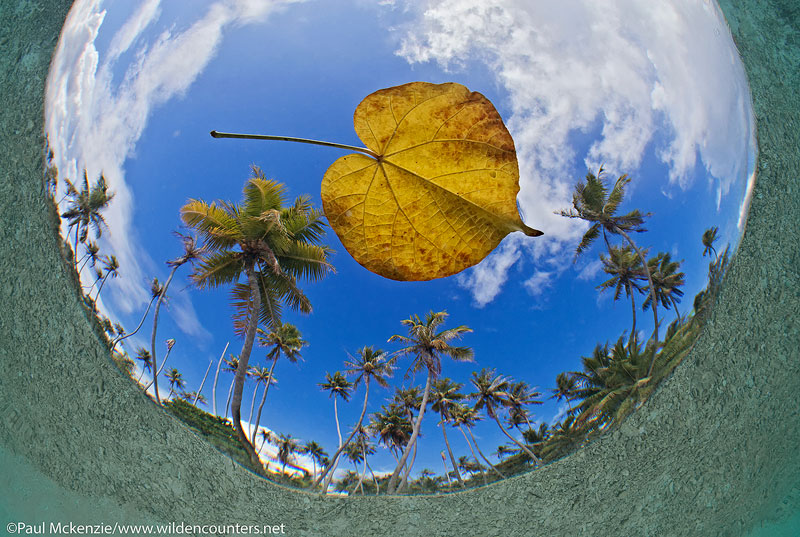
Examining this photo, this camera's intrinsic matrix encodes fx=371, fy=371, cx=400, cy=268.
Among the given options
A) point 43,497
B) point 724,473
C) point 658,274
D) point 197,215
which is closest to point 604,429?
point 724,473

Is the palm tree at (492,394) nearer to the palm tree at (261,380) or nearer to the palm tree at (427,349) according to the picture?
the palm tree at (427,349)

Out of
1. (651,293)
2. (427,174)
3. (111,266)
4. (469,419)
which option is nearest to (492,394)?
(469,419)

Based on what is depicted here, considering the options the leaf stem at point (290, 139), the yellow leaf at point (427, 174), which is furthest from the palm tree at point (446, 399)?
the leaf stem at point (290, 139)

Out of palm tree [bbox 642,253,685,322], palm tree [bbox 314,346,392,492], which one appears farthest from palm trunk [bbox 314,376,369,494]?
palm tree [bbox 642,253,685,322]

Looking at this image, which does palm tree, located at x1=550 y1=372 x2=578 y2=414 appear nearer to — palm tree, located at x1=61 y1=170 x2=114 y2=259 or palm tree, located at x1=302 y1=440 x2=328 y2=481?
palm tree, located at x1=302 y1=440 x2=328 y2=481

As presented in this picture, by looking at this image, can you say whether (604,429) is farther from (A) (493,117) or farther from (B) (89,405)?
(B) (89,405)

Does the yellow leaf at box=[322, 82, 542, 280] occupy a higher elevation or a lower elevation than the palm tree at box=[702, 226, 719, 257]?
lower
